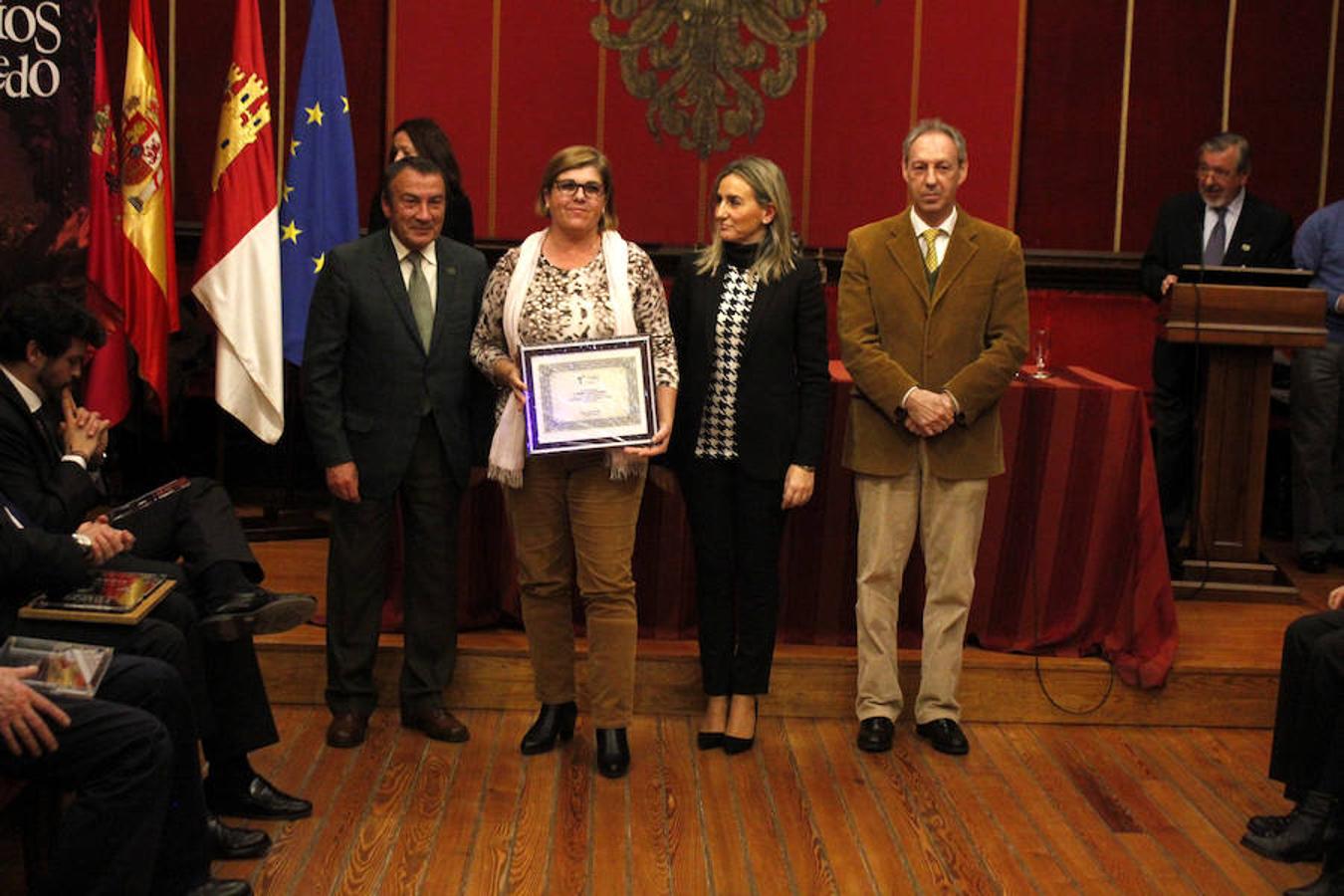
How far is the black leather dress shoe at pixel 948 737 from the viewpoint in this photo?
4.75m

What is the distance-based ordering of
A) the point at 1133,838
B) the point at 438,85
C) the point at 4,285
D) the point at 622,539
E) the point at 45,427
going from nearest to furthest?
the point at 45,427, the point at 1133,838, the point at 622,539, the point at 4,285, the point at 438,85

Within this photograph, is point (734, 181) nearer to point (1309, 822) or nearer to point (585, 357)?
point (585, 357)

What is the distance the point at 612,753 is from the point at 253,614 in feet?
3.45

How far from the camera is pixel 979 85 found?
24.0ft

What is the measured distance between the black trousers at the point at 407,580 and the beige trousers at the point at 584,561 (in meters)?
0.26

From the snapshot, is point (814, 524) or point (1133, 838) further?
point (814, 524)

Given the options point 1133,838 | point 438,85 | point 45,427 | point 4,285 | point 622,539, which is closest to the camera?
point 45,427

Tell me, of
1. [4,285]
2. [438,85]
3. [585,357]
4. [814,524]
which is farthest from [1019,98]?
[4,285]

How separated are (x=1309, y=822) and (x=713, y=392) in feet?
5.94

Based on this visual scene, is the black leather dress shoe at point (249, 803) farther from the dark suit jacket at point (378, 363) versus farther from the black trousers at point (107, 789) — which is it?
the dark suit jacket at point (378, 363)

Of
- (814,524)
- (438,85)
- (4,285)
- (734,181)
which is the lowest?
(814,524)

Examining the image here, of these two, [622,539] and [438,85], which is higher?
[438,85]

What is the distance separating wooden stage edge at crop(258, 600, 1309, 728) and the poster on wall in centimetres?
134

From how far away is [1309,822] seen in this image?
160 inches
